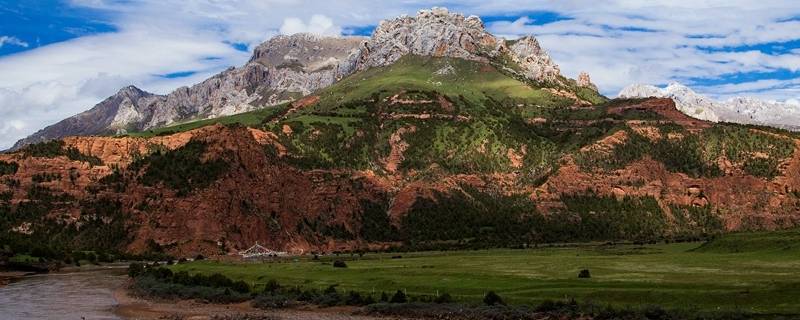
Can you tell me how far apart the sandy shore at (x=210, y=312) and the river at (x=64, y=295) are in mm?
2573

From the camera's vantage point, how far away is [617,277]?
97.9 metres

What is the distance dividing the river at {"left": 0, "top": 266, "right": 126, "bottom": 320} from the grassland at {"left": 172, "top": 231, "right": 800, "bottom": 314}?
19590 mm

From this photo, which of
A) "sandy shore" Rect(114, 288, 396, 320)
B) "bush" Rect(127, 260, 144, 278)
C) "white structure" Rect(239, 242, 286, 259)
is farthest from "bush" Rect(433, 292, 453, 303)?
"white structure" Rect(239, 242, 286, 259)

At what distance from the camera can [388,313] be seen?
280 ft

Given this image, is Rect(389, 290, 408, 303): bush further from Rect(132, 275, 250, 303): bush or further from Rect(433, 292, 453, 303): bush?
Rect(132, 275, 250, 303): bush

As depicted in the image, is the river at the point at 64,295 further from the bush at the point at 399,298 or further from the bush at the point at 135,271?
the bush at the point at 399,298

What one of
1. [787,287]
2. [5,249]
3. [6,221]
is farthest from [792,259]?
[6,221]

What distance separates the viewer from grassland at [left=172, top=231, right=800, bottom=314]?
77.6 meters

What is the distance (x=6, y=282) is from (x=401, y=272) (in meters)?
71.6

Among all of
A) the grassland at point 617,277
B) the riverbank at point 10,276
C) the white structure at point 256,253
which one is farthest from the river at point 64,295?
the white structure at point 256,253

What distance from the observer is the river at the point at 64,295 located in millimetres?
91438

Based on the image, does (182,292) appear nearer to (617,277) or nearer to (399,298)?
(399,298)

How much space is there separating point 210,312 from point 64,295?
31986mm

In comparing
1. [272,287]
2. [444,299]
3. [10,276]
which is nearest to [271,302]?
[272,287]
